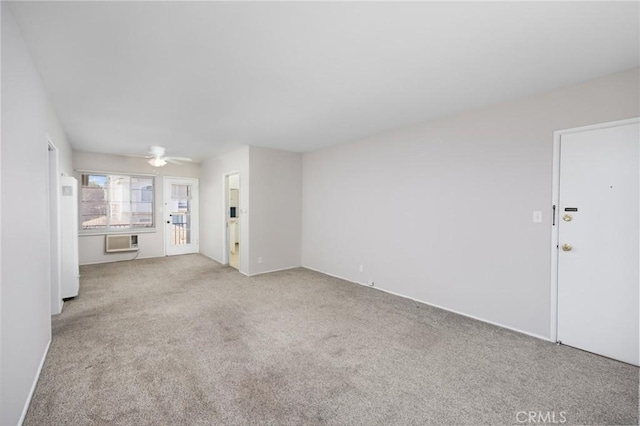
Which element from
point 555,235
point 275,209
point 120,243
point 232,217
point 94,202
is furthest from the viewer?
point 232,217

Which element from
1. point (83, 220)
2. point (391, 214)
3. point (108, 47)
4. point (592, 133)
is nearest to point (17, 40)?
point (108, 47)

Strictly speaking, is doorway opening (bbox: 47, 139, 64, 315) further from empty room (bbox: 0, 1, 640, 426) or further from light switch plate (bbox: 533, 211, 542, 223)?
light switch plate (bbox: 533, 211, 542, 223)

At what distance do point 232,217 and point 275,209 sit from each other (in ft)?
9.25

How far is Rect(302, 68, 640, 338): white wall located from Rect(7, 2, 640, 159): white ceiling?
0.27 m

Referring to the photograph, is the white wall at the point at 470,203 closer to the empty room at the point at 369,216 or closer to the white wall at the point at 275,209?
the empty room at the point at 369,216

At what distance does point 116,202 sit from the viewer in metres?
6.57

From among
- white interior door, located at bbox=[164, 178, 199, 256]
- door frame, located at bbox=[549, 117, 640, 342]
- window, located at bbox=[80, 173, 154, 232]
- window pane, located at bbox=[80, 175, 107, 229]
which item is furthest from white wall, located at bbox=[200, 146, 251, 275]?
door frame, located at bbox=[549, 117, 640, 342]

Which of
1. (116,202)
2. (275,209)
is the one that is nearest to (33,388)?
(275,209)

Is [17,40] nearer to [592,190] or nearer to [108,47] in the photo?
[108,47]
